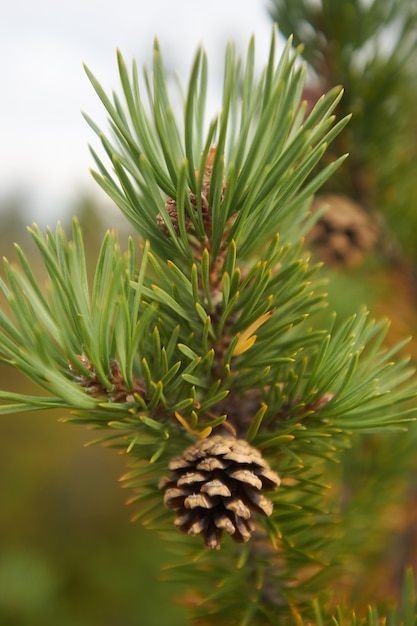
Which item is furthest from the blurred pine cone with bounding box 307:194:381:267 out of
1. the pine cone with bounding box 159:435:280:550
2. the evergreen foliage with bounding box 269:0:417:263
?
the pine cone with bounding box 159:435:280:550

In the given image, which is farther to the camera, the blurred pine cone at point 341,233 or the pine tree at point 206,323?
the blurred pine cone at point 341,233

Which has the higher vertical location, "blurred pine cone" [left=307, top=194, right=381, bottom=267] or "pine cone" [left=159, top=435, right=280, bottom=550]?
"blurred pine cone" [left=307, top=194, right=381, bottom=267]

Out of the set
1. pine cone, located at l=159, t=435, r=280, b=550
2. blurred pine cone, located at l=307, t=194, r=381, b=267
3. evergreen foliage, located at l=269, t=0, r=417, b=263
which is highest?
evergreen foliage, located at l=269, t=0, r=417, b=263

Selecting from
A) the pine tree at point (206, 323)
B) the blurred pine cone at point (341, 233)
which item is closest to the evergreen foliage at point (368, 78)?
the blurred pine cone at point (341, 233)

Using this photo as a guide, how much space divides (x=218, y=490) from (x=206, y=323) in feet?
0.28

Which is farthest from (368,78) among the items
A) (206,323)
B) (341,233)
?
(206,323)

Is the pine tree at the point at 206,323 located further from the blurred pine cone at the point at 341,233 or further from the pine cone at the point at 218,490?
the blurred pine cone at the point at 341,233

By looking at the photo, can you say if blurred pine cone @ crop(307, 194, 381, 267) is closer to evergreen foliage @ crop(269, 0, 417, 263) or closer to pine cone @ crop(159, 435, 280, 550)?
evergreen foliage @ crop(269, 0, 417, 263)

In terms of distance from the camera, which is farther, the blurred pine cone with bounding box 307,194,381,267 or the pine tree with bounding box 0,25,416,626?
the blurred pine cone with bounding box 307,194,381,267

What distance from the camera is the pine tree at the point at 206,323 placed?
25 centimetres

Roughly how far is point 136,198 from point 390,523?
1.48 ft

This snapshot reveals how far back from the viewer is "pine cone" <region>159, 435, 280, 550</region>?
0.27 metres

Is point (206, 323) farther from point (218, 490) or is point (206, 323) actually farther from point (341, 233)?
point (341, 233)

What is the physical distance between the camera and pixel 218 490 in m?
0.27
